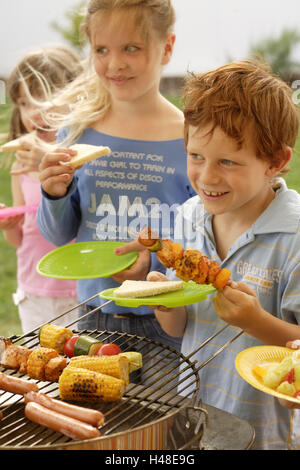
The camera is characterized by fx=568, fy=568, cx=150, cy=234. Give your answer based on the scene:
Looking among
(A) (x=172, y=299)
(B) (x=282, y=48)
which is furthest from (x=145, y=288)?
(B) (x=282, y=48)

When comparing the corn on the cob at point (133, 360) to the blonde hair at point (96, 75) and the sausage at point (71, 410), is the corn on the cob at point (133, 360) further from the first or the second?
the blonde hair at point (96, 75)

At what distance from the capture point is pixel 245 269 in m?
1.94

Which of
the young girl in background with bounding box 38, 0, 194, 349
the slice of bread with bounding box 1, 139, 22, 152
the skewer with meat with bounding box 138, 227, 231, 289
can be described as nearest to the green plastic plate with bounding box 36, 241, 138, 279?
the young girl in background with bounding box 38, 0, 194, 349

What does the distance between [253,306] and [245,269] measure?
0.27 m

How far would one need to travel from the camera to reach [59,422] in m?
1.45

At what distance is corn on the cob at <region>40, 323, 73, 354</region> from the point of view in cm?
188

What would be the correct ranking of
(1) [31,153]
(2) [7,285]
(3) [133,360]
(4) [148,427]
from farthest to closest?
(2) [7,285] < (1) [31,153] < (3) [133,360] < (4) [148,427]

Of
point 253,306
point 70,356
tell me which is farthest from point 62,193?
point 253,306

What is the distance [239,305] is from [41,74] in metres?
2.00

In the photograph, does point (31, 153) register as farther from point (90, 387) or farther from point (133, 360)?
point (90, 387)

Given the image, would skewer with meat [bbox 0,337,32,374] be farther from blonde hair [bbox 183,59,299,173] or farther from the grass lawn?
the grass lawn

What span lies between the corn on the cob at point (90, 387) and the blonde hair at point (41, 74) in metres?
1.89

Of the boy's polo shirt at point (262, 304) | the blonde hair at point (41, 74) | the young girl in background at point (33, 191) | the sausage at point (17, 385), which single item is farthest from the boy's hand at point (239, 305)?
the blonde hair at point (41, 74)

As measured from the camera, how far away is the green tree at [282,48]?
282 centimetres
